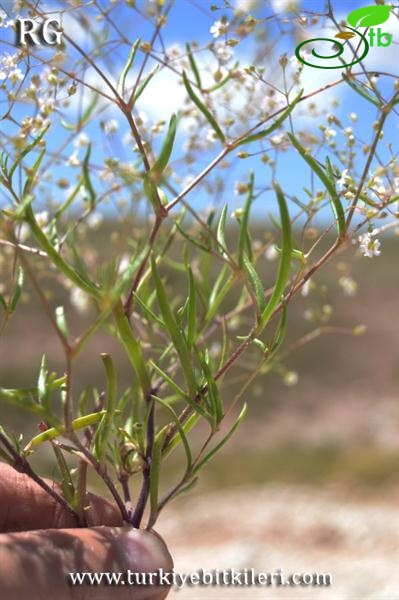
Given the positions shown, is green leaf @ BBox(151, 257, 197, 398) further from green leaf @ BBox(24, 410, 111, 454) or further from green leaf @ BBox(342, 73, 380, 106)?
green leaf @ BBox(342, 73, 380, 106)

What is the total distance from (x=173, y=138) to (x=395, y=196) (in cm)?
27

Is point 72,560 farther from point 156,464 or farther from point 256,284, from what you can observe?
point 256,284

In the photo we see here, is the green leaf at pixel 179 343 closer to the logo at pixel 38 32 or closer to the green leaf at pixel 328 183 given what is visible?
the green leaf at pixel 328 183

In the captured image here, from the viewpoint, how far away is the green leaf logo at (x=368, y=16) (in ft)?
3.17

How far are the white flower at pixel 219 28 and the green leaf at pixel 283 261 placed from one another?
1.09 ft

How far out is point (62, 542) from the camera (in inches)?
36.6

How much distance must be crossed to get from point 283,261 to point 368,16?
1.27ft

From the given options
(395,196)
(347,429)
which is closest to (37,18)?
(395,196)

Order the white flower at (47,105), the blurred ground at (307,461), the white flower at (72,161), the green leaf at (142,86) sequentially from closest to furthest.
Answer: the green leaf at (142,86)
the white flower at (47,105)
the white flower at (72,161)
the blurred ground at (307,461)

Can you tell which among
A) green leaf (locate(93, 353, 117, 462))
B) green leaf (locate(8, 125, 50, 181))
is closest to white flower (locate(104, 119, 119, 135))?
green leaf (locate(8, 125, 50, 181))

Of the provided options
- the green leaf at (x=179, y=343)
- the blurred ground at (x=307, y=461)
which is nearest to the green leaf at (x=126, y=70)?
the green leaf at (x=179, y=343)

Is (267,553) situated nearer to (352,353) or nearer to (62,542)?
(62,542)

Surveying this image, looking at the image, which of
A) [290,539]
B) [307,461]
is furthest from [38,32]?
[307,461]

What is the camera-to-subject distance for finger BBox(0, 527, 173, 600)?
893mm
